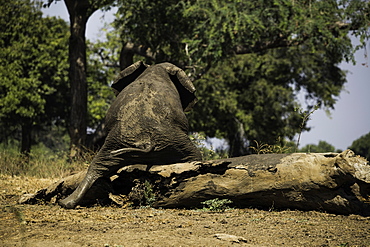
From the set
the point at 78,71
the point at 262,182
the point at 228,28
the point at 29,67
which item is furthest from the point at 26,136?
the point at 262,182

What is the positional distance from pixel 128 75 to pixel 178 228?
3.86 metres

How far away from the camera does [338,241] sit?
5008 mm

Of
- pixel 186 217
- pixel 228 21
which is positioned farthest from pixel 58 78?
pixel 186 217

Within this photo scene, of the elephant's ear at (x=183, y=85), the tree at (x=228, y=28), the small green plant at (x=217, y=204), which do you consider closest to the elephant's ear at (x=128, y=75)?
the elephant's ear at (x=183, y=85)

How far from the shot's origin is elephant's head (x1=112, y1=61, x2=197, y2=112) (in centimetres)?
848

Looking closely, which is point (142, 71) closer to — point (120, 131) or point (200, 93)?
point (120, 131)

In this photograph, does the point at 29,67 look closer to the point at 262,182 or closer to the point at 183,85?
the point at 183,85

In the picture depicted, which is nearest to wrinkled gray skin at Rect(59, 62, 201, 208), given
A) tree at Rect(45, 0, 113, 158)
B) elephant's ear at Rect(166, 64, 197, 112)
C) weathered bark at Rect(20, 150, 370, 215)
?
weathered bark at Rect(20, 150, 370, 215)

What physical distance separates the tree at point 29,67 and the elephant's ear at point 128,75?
13252mm

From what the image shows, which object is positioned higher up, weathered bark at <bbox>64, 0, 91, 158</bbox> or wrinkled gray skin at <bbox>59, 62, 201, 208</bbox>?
weathered bark at <bbox>64, 0, 91, 158</bbox>

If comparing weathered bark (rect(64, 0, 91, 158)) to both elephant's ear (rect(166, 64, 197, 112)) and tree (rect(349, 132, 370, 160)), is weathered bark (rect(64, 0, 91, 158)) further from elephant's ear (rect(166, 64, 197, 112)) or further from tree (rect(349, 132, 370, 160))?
tree (rect(349, 132, 370, 160))

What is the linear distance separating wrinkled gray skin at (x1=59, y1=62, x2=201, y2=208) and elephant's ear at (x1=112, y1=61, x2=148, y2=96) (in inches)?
28.3

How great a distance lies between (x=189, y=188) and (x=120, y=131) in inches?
56.5

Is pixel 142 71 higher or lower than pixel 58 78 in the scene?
lower
